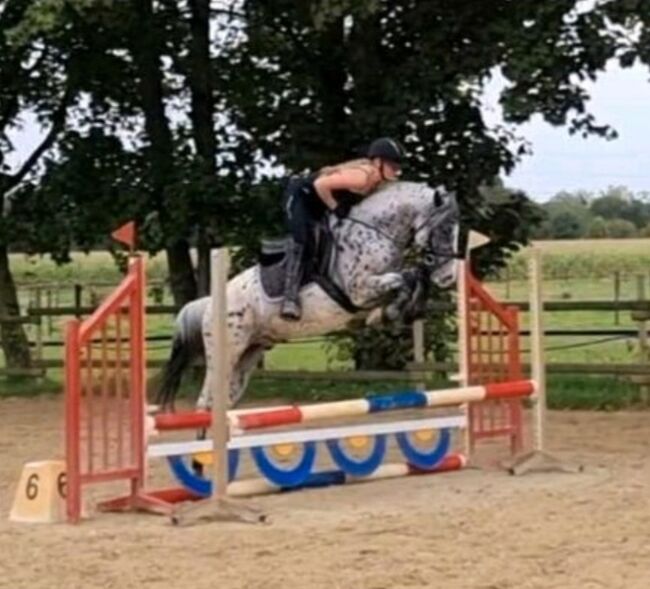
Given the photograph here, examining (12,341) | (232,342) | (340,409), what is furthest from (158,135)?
(340,409)

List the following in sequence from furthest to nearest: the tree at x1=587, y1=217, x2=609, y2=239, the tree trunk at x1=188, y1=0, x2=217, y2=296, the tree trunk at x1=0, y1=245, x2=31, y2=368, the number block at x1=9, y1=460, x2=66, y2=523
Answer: the tree at x1=587, y1=217, x2=609, y2=239 → the tree trunk at x1=0, y1=245, x2=31, y2=368 → the tree trunk at x1=188, y1=0, x2=217, y2=296 → the number block at x1=9, y1=460, x2=66, y2=523

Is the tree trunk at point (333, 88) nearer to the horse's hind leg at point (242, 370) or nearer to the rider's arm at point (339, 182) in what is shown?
the horse's hind leg at point (242, 370)

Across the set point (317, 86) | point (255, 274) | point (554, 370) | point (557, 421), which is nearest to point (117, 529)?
point (255, 274)

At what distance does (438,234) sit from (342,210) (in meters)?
0.55

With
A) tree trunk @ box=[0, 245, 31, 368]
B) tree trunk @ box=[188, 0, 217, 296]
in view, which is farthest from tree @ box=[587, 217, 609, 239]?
tree trunk @ box=[188, 0, 217, 296]

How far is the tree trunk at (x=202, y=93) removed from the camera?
15180mm

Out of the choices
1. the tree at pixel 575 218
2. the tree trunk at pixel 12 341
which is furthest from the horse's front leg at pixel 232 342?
the tree at pixel 575 218

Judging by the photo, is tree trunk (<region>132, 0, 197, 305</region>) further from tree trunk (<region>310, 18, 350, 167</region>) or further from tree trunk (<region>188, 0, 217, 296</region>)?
tree trunk (<region>310, 18, 350, 167</region>)

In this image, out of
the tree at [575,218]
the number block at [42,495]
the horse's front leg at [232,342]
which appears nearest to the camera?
the number block at [42,495]

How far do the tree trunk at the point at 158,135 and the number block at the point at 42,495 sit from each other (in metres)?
7.42

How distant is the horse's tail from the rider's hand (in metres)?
0.99

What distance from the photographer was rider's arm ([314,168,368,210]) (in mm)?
8289

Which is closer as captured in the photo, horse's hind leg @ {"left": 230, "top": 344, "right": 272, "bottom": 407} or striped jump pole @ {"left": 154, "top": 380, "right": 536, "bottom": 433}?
striped jump pole @ {"left": 154, "top": 380, "right": 536, "bottom": 433}

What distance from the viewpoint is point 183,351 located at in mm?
8836
